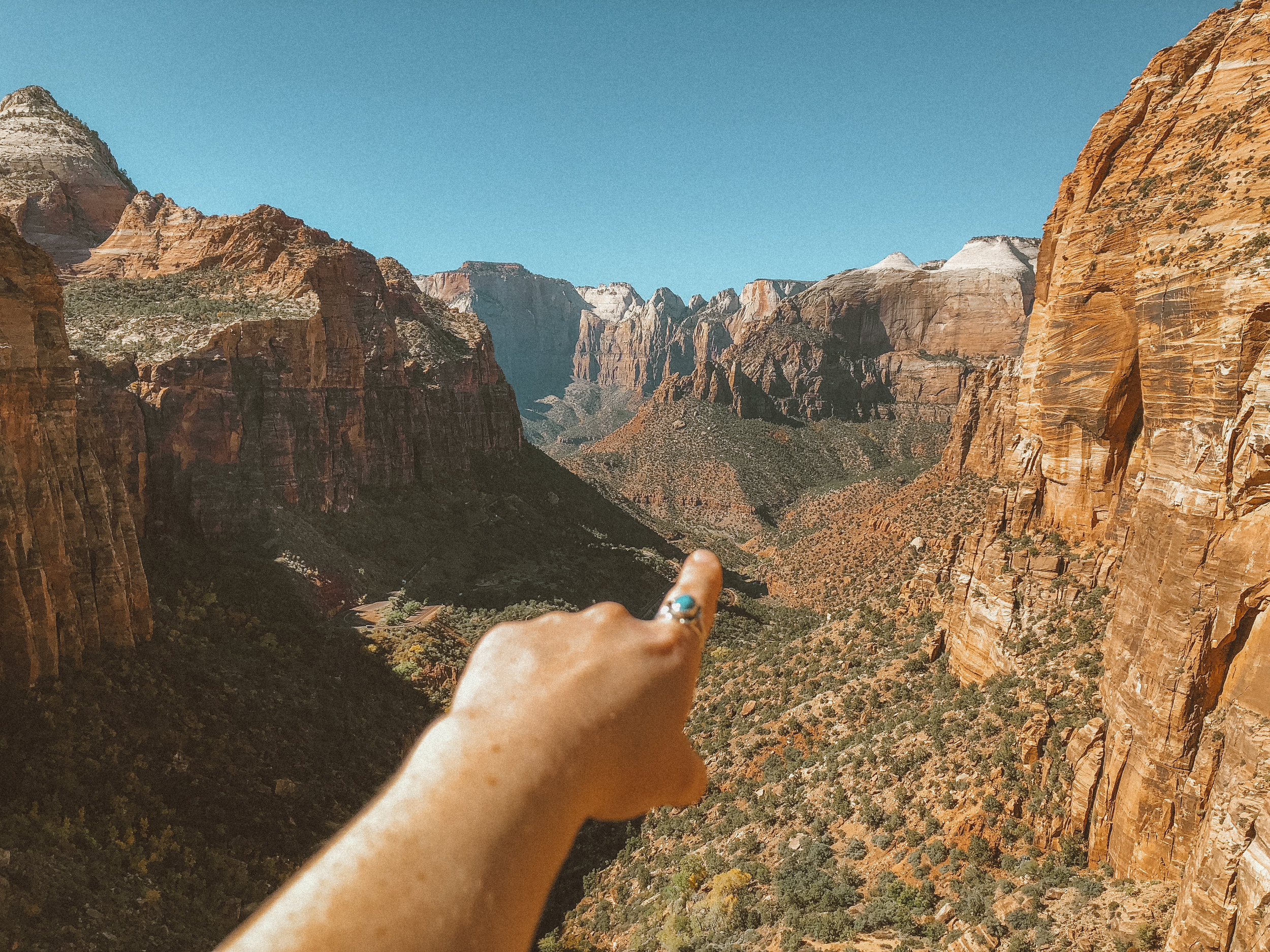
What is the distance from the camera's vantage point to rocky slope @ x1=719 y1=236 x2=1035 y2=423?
123 meters

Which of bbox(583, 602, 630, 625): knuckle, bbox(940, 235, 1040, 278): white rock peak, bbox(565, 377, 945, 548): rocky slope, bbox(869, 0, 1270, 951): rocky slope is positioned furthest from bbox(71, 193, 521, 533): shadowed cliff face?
bbox(940, 235, 1040, 278): white rock peak

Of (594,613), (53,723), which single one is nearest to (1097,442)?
(594,613)

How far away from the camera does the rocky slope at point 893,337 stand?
123 m

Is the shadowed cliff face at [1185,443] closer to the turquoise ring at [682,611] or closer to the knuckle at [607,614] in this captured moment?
the turquoise ring at [682,611]

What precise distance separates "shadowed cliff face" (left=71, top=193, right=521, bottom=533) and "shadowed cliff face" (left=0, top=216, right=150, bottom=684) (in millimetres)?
12335

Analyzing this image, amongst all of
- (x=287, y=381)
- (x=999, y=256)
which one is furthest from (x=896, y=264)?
(x=287, y=381)

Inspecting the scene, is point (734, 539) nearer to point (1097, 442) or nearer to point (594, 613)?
point (1097, 442)

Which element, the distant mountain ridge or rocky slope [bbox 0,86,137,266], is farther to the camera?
the distant mountain ridge

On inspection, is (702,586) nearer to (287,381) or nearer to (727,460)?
(287,381)

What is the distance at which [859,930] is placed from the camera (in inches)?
667

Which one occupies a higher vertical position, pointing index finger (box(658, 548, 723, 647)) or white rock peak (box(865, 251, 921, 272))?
white rock peak (box(865, 251, 921, 272))

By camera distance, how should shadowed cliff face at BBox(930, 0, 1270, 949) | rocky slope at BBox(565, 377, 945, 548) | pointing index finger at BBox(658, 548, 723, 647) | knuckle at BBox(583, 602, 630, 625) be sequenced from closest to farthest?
knuckle at BBox(583, 602, 630, 625) < pointing index finger at BBox(658, 548, 723, 647) < shadowed cliff face at BBox(930, 0, 1270, 949) < rocky slope at BBox(565, 377, 945, 548)

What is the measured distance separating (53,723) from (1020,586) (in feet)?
96.6

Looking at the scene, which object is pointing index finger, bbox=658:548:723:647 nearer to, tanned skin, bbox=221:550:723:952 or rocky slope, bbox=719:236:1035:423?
tanned skin, bbox=221:550:723:952
